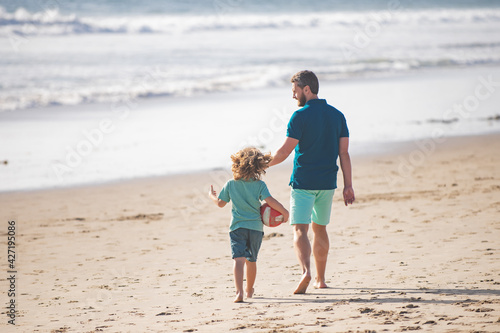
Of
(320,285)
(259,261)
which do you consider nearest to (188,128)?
(259,261)

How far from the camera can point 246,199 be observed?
4.87m

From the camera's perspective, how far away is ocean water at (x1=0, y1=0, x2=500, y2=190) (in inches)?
468

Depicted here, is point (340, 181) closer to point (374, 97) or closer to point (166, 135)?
point (166, 135)

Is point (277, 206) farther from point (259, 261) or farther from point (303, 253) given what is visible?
point (259, 261)

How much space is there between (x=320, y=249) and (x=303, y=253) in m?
0.18

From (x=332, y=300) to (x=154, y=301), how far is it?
4.54 ft

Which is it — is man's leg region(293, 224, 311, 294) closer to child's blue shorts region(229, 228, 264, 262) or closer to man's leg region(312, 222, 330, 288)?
man's leg region(312, 222, 330, 288)

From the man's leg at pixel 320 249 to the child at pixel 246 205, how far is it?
0.41 m
